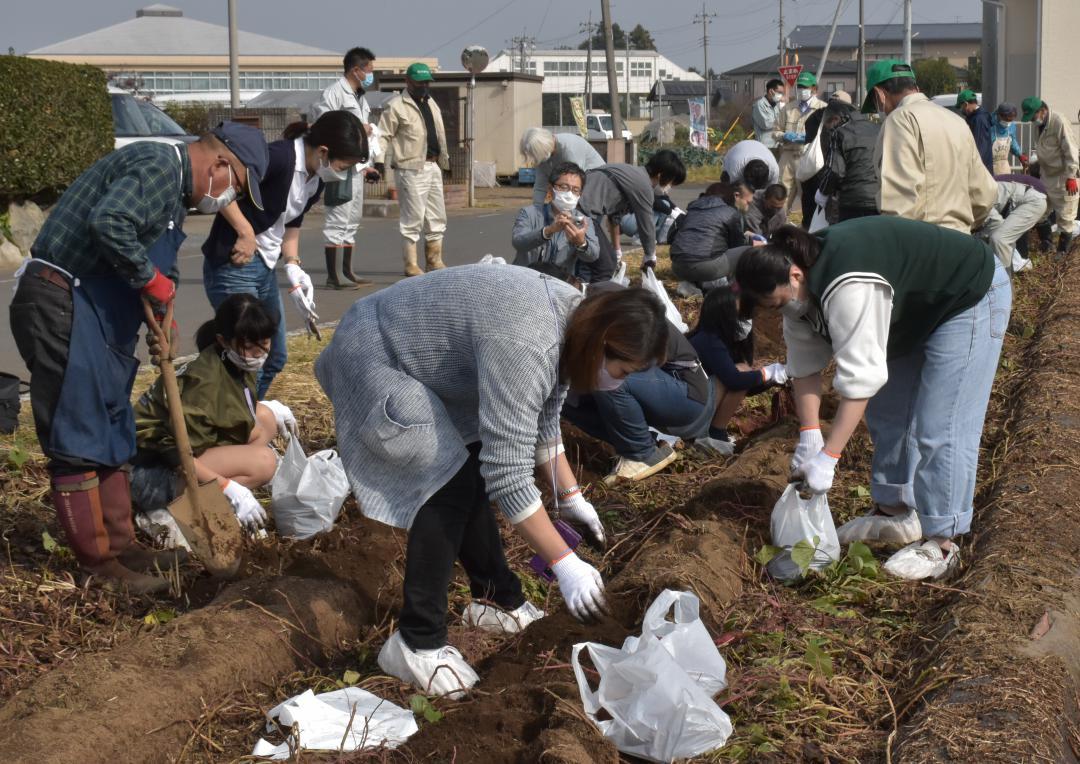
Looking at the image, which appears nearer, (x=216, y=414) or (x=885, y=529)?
(x=885, y=529)

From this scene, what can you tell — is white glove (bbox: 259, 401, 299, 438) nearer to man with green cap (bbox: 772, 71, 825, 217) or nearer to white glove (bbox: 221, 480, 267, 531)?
white glove (bbox: 221, 480, 267, 531)

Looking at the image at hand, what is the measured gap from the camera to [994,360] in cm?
425

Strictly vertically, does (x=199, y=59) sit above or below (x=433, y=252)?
above

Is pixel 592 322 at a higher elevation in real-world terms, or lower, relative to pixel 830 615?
higher

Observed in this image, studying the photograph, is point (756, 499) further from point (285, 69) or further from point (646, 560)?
point (285, 69)

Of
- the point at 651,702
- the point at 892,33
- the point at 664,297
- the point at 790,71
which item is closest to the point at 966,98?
the point at 790,71

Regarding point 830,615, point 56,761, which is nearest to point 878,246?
point 830,615

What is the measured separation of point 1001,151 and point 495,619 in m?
12.9

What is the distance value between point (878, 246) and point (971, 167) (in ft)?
6.55

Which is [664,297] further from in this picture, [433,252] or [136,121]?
[136,121]

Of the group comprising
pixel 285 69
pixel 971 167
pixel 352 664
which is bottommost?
pixel 352 664

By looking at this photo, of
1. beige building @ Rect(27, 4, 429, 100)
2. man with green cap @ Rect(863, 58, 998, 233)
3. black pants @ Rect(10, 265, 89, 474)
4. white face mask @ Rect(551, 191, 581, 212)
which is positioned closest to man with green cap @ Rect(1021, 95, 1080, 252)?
white face mask @ Rect(551, 191, 581, 212)

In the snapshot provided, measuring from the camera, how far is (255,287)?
212 inches

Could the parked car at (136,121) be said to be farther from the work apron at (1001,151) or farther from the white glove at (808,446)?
Answer: the white glove at (808,446)
